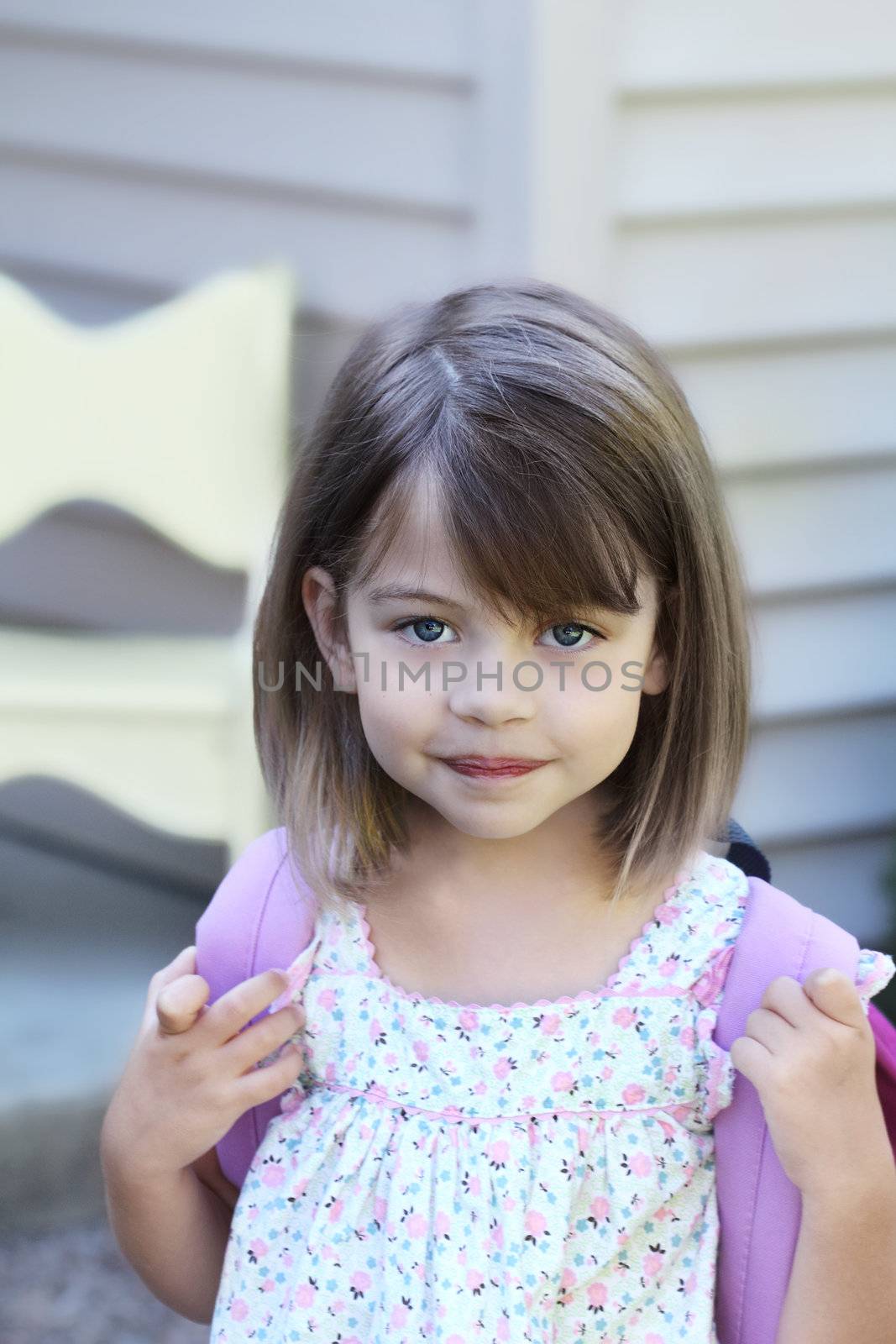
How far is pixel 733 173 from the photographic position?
228 centimetres

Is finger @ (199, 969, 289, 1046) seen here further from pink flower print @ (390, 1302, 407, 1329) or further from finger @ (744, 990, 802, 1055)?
finger @ (744, 990, 802, 1055)

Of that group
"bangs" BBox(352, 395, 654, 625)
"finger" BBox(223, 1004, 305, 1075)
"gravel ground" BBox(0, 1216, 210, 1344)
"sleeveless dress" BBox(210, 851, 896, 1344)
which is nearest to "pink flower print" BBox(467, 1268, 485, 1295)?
"sleeveless dress" BBox(210, 851, 896, 1344)

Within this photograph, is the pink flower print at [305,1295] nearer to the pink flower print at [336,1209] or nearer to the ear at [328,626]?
the pink flower print at [336,1209]

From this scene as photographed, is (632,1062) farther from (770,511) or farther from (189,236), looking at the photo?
(189,236)

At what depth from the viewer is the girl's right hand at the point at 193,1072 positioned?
1.17 metres

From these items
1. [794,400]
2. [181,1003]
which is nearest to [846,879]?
[794,400]

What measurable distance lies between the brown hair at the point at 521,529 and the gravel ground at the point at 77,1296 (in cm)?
132

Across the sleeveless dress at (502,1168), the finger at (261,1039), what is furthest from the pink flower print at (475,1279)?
the finger at (261,1039)

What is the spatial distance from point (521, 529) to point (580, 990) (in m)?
0.38

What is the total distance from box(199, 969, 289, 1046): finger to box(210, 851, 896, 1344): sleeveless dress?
0.20 ft

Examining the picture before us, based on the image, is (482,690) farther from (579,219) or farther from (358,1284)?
(579,219)

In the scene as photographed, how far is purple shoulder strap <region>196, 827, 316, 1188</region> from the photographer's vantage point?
1261mm

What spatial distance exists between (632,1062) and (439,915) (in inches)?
7.5

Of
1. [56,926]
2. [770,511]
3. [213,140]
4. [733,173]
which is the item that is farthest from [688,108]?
[56,926]
